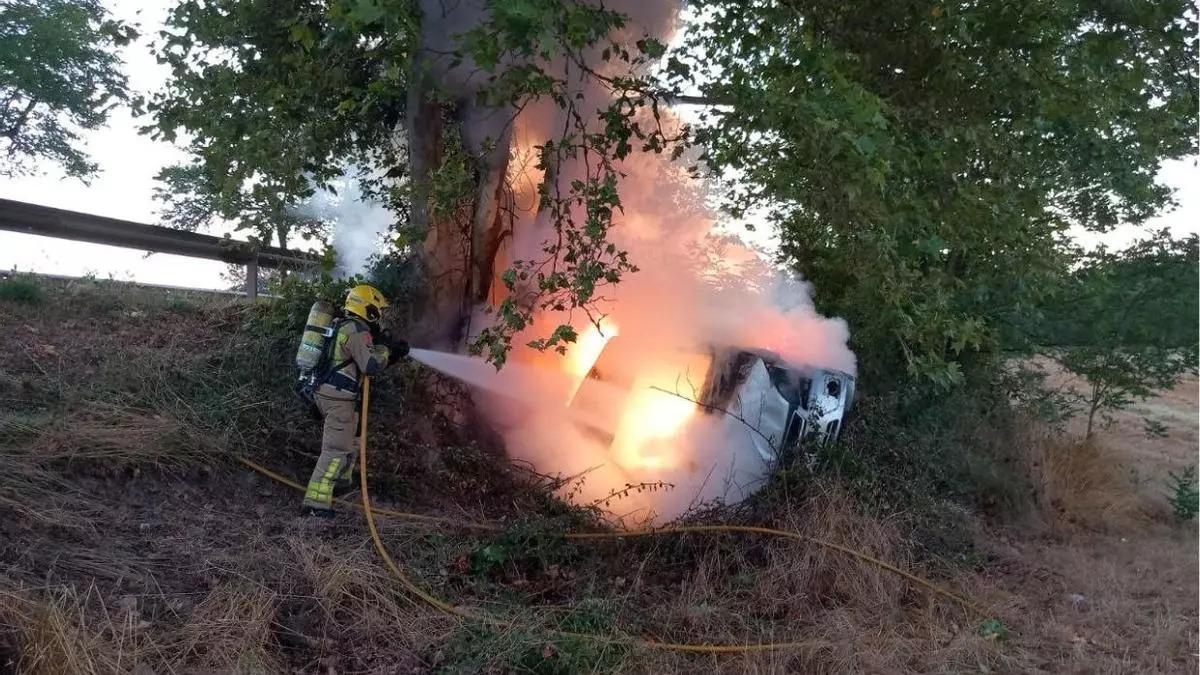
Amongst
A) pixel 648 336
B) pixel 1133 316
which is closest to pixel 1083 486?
pixel 1133 316

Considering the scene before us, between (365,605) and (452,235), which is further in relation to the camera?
(452,235)

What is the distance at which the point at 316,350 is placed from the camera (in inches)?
232

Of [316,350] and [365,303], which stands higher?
[365,303]

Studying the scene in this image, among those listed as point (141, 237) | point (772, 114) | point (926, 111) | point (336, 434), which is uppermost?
point (926, 111)

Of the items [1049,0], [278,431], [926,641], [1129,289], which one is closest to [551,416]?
[278,431]

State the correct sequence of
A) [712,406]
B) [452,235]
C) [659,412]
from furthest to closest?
1. [452,235]
2. [659,412]
3. [712,406]

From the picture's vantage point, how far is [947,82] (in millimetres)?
6348

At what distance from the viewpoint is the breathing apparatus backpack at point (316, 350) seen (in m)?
5.90

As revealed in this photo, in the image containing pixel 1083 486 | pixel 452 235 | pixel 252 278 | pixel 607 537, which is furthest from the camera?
pixel 1083 486

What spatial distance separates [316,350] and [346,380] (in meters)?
0.29

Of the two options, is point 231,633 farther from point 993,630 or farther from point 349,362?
point 993,630

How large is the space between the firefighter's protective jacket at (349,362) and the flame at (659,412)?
2.10 meters

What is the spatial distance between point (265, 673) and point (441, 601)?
110 centimetres

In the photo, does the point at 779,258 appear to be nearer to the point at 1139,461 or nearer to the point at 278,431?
the point at 278,431
